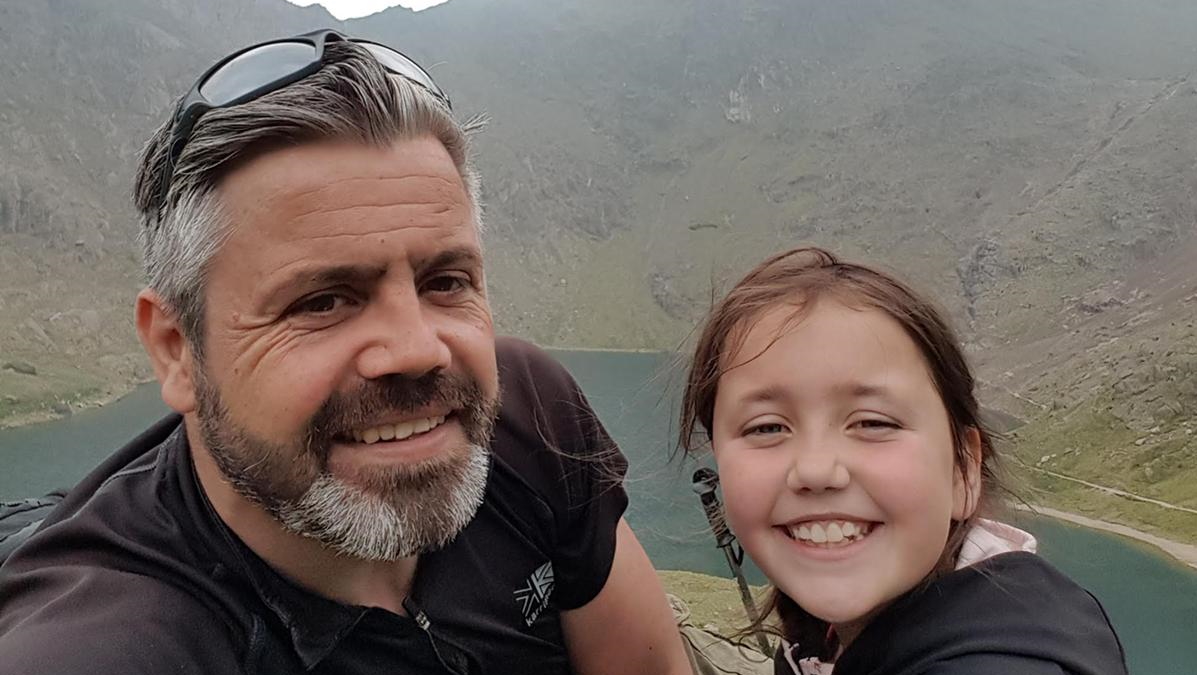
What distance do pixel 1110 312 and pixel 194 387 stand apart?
13031 centimetres

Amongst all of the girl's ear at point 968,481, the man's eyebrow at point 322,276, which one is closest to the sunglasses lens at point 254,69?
the man's eyebrow at point 322,276

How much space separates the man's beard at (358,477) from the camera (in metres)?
2.71

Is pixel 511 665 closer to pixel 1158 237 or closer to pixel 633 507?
pixel 633 507

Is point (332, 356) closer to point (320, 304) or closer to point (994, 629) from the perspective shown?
point (320, 304)

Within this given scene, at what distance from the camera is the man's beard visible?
8.87 feet

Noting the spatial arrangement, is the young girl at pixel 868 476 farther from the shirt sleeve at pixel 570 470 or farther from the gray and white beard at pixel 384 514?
the gray and white beard at pixel 384 514

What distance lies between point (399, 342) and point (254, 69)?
3.68 feet

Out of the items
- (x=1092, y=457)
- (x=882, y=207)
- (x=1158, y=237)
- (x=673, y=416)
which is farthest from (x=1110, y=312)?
(x=673, y=416)

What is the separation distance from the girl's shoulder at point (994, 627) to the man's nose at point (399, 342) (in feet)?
5.78

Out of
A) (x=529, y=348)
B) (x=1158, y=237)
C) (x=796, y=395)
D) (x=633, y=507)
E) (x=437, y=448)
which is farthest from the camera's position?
(x=1158, y=237)

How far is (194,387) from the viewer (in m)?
2.86

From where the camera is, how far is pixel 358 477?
2803 mm

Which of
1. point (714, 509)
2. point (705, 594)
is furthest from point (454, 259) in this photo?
point (705, 594)

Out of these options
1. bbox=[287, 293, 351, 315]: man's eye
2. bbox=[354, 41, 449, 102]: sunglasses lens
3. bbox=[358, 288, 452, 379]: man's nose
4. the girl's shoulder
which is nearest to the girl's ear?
the girl's shoulder
